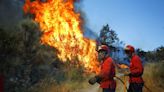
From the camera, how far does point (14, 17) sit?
2109 centimetres

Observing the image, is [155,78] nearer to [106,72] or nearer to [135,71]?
[135,71]

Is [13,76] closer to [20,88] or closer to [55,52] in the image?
[20,88]

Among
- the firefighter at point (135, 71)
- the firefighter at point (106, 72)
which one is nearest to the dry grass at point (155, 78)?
the firefighter at point (135, 71)

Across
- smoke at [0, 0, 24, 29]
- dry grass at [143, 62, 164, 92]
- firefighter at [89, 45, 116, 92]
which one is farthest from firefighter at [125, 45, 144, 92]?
→ smoke at [0, 0, 24, 29]

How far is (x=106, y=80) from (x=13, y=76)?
29.7 feet

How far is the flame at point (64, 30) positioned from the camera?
29047 mm

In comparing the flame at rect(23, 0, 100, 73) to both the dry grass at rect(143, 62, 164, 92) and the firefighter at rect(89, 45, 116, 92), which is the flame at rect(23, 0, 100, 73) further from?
the firefighter at rect(89, 45, 116, 92)

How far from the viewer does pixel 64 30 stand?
31.1 metres

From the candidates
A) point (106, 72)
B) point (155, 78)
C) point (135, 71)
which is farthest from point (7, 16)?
point (106, 72)

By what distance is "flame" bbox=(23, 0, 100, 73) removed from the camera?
2905cm

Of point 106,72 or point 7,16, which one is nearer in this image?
point 106,72

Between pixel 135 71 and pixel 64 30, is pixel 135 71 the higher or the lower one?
the lower one

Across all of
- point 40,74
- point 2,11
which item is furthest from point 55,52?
point 2,11

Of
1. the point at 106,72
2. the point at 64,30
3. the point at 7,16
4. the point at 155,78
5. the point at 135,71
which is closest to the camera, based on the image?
the point at 106,72
